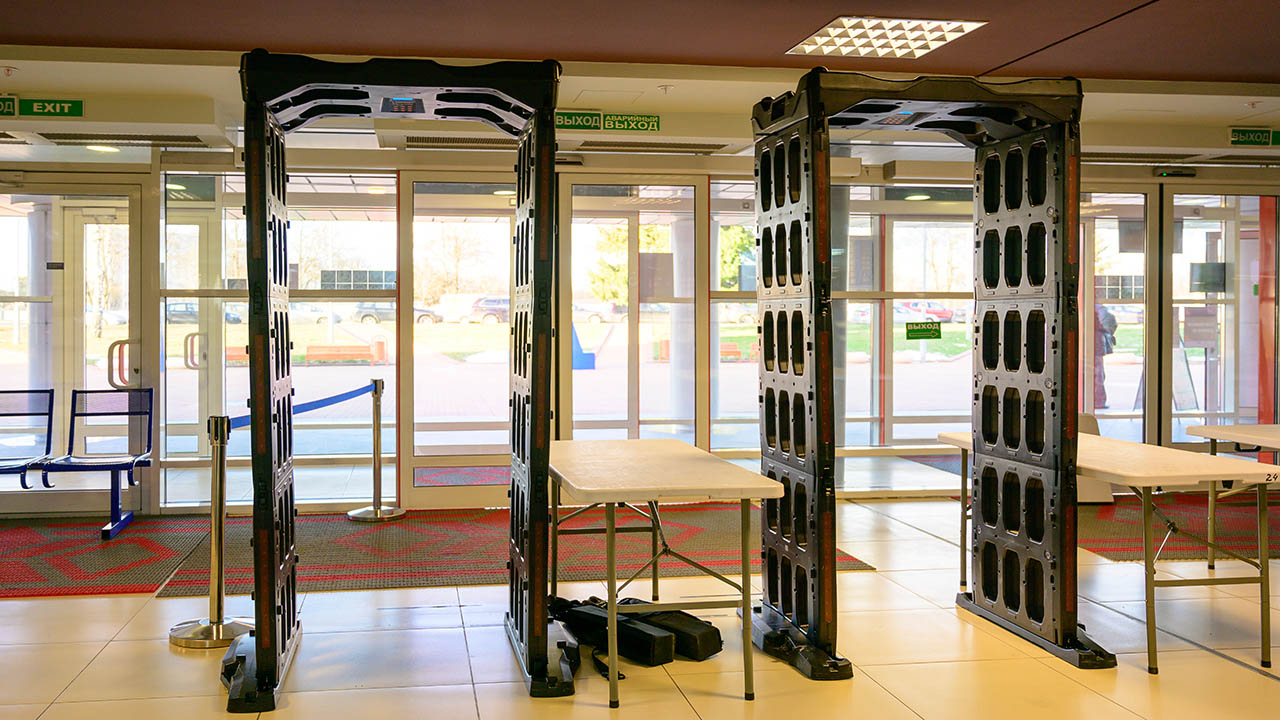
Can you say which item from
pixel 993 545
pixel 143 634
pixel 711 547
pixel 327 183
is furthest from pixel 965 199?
pixel 143 634

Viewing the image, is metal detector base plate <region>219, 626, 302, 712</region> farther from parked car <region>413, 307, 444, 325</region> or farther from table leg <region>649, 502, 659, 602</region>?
parked car <region>413, 307, 444, 325</region>

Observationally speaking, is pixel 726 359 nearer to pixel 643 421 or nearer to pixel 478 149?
pixel 643 421

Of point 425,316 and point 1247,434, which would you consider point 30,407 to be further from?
point 1247,434

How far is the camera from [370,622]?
511cm

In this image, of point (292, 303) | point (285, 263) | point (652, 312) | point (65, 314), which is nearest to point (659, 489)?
point (285, 263)

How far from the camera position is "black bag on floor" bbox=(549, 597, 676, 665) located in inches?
176

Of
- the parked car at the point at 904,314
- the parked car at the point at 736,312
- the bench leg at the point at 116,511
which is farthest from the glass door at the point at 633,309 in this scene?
the bench leg at the point at 116,511

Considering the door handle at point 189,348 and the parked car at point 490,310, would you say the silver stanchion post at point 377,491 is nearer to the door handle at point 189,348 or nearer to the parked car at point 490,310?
the parked car at point 490,310

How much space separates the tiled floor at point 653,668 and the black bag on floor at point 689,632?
55mm

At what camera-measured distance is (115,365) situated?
776 centimetres

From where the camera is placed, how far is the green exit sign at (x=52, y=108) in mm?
6469

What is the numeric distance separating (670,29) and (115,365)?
16.4 ft

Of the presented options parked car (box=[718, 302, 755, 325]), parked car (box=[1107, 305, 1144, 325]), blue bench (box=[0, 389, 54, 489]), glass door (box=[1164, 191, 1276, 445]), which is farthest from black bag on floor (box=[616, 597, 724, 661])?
glass door (box=[1164, 191, 1276, 445])

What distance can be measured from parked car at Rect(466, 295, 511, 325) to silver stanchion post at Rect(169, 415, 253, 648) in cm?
334
